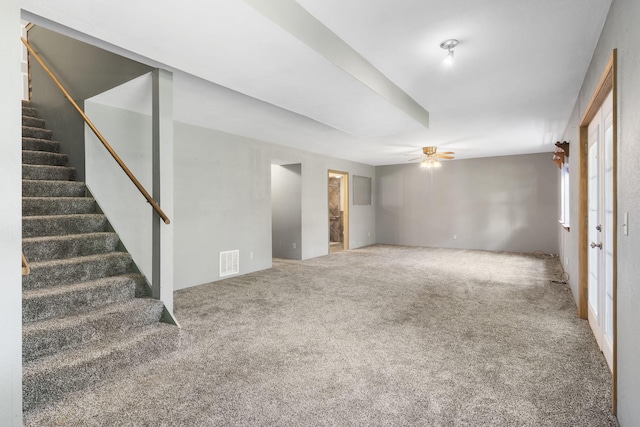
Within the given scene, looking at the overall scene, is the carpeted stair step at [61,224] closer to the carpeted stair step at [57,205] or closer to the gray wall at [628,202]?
the carpeted stair step at [57,205]

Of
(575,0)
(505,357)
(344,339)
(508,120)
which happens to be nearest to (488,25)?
(575,0)

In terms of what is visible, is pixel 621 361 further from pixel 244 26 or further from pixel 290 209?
pixel 290 209

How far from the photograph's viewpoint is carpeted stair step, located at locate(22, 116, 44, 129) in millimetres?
4281

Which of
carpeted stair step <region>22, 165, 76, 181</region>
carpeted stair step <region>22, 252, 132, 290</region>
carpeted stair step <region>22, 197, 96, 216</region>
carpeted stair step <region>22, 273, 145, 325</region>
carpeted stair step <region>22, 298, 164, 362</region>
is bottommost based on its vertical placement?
carpeted stair step <region>22, 298, 164, 362</region>

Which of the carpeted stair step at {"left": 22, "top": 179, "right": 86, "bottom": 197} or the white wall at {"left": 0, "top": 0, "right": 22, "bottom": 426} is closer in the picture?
the white wall at {"left": 0, "top": 0, "right": 22, "bottom": 426}

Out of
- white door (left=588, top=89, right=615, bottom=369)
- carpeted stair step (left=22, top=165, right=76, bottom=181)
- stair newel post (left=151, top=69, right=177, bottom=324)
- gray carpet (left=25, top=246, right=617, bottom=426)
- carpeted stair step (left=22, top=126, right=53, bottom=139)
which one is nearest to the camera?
gray carpet (left=25, top=246, right=617, bottom=426)

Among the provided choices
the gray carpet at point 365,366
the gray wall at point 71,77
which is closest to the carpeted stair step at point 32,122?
the gray wall at point 71,77

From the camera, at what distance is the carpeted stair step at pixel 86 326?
237cm

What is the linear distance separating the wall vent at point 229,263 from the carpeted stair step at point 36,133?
2.69 m

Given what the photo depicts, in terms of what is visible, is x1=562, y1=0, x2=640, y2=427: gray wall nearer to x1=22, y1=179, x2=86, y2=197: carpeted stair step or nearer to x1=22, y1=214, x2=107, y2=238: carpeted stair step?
x1=22, y1=214, x2=107, y2=238: carpeted stair step

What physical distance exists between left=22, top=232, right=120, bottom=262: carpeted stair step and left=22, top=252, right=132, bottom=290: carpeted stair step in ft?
0.27

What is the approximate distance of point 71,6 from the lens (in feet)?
6.19

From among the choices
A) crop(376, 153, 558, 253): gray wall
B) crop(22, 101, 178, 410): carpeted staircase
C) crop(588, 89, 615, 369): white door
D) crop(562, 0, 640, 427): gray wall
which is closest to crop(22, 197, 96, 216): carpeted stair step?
crop(22, 101, 178, 410): carpeted staircase

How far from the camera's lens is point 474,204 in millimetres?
8719
